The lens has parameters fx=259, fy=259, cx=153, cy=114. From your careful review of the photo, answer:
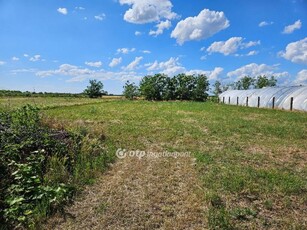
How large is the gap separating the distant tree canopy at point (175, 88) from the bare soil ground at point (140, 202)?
4395 centimetres

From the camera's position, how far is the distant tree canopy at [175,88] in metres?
48.9

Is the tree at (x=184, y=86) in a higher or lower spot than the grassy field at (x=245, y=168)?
higher

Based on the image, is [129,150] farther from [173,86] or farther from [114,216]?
[173,86]

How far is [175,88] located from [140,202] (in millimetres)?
46097

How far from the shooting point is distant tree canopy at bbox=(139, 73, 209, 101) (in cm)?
4894

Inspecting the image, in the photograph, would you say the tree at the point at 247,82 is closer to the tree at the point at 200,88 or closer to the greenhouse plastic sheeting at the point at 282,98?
the tree at the point at 200,88

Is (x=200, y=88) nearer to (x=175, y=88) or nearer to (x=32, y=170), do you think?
(x=175, y=88)

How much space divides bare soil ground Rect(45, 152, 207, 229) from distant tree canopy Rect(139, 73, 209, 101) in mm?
43949

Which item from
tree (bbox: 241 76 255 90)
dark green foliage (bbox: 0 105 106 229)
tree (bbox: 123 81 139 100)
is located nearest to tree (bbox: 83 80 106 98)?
tree (bbox: 123 81 139 100)

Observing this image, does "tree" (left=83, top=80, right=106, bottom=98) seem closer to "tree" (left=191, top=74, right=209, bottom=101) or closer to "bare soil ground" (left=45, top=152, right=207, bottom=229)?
"tree" (left=191, top=74, right=209, bottom=101)

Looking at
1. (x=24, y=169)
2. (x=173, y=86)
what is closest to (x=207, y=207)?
(x=24, y=169)

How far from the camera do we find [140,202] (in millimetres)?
3967

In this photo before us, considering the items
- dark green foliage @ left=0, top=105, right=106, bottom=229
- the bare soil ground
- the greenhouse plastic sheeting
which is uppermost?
the greenhouse plastic sheeting

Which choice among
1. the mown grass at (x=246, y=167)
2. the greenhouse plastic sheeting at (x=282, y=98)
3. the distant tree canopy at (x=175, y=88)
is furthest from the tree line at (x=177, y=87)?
the mown grass at (x=246, y=167)
